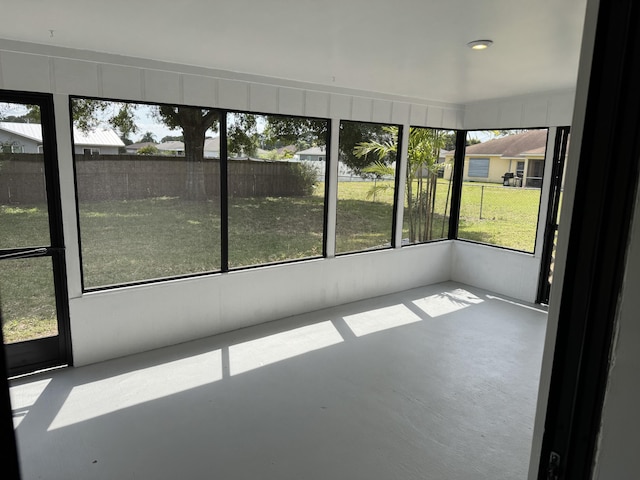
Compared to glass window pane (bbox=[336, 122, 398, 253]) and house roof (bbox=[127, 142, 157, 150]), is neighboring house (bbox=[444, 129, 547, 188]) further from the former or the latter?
house roof (bbox=[127, 142, 157, 150])

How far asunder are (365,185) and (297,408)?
3.16 metres

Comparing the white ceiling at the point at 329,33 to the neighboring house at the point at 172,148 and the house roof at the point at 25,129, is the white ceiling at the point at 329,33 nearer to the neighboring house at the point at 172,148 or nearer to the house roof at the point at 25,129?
the house roof at the point at 25,129

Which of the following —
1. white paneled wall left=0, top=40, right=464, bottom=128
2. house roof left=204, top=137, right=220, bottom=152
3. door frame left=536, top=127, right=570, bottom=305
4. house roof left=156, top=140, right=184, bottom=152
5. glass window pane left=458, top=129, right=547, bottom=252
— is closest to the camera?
white paneled wall left=0, top=40, right=464, bottom=128

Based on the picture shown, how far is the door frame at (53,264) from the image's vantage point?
3.29 m

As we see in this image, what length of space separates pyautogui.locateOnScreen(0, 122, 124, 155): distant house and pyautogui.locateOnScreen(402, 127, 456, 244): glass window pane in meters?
3.66

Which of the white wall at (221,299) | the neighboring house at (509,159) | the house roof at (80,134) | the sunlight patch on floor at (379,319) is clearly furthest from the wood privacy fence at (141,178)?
the neighboring house at (509,159)

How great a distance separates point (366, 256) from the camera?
547 centimetres

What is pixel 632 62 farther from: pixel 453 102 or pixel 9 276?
pixel 453 102

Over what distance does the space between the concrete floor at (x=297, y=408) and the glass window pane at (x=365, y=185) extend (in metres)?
1.34

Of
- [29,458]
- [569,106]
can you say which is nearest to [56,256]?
[29,458]

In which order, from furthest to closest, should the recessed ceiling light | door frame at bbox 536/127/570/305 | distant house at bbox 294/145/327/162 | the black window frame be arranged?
door frame at bbox 536/127/570/305, distant house at bbox 294/145/327/162, the black window frame, the recessed ceiling light

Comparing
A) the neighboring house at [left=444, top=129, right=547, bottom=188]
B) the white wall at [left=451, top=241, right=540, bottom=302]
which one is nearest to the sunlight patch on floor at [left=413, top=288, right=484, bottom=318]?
the white wall at [left=451, top=241, right=540, bottom=302]

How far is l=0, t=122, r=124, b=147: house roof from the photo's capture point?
126 inches

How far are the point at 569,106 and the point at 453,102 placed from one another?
1414mm
